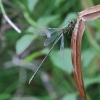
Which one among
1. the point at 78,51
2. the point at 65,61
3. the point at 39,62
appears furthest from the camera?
the point at 39,62

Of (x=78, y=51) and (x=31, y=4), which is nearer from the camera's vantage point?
(x=78, y=51)

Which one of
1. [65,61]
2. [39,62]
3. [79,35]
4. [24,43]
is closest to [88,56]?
[65,61]

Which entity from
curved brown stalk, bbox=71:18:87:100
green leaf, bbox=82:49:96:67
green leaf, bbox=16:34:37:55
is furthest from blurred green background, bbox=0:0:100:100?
curved brown stalk, bbox=71:18:87:100

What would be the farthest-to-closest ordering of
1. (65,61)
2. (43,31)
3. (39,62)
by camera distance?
(39,62) < (65,61) < (43,31)

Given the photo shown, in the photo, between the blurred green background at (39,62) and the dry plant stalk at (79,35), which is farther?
the blurred green background at (39,62)

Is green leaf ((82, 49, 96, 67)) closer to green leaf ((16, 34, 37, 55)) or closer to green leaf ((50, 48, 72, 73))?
green leaf ((50, 48, 72, 73))

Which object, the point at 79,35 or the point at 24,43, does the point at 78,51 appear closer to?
the point at 79,35

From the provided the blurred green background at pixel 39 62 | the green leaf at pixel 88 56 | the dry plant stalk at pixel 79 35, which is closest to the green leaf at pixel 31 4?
the blurred green background at pixel 39 62

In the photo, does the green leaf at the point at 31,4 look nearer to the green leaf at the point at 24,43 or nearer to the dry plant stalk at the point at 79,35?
the green leaf at the point at 24,43

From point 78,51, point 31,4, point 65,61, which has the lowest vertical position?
point 78,51

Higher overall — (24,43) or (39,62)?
(39,62)

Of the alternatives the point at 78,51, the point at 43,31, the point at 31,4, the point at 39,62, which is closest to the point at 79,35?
the point at 78,51

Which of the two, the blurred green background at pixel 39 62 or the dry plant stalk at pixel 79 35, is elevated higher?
the blurred green background at pixel 39 62

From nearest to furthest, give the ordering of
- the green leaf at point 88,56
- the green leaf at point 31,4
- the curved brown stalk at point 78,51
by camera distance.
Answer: the curved brown stalk at point 78,51 < the green leaf at point 31,4 < the green leaf at point 88,56
